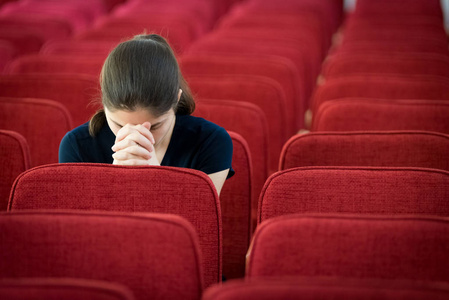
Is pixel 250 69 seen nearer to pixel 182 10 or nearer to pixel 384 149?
pixel 384 149

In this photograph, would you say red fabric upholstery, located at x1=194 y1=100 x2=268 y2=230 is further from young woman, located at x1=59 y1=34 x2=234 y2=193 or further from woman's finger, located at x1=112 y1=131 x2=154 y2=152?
woman's finger, located at x1=112 y1=131 x2=154 y2=152

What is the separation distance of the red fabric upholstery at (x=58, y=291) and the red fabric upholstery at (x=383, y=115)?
733mm

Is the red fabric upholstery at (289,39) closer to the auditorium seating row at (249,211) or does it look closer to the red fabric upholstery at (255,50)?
the red fabric upholstery at (255,50)

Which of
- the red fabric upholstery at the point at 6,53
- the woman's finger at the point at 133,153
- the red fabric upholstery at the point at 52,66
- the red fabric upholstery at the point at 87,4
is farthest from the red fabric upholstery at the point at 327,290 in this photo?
the red fabric upholstery at the point at 87,4

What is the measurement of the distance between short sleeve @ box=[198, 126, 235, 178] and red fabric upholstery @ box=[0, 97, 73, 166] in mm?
342

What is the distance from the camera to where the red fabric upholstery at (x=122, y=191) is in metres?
0.70

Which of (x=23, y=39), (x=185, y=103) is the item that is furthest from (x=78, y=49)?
(x=185, y=103)

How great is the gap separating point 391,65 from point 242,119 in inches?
24.2

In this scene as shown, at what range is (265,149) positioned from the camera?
3.88 feet

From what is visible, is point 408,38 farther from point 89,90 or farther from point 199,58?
point 89,90

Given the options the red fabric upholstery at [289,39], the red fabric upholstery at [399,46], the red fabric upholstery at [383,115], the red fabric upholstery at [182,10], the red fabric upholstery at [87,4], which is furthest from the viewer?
the red fabric upholstery at [87,4]

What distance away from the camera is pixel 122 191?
699mm

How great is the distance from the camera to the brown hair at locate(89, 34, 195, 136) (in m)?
0.81

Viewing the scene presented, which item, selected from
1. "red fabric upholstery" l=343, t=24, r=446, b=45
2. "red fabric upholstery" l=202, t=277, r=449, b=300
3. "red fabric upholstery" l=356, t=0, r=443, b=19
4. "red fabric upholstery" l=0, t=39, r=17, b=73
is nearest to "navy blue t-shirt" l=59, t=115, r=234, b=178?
"red fabric upholstery" l=202, t=277, r=449, b=300
